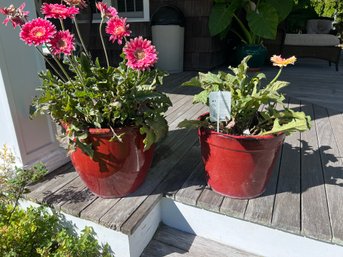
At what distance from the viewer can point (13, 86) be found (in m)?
1.30

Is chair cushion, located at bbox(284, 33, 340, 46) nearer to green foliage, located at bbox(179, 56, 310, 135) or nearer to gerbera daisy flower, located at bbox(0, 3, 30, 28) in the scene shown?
green foliage, located at bbox(179, 56, 310, 135)

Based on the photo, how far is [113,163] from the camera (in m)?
1.17

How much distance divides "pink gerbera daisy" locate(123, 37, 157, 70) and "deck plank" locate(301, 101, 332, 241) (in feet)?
2.99

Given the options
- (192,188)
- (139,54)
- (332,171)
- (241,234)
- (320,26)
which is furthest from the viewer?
(320,26)

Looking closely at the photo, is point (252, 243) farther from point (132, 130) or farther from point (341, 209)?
point (132, 130)

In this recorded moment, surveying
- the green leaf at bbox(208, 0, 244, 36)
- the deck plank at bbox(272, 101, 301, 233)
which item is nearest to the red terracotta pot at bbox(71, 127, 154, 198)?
the deck plank at bbox(272, 101, 301, 233)

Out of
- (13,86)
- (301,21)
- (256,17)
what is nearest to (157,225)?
(13,86)

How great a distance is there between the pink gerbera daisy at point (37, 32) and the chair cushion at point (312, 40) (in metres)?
4.43

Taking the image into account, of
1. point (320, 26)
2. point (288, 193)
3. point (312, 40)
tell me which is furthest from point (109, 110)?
point (320, 26)

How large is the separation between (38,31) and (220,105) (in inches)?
28.9

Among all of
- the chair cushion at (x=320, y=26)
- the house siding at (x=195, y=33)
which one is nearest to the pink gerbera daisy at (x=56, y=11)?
the house siding at (x=195, y=33)

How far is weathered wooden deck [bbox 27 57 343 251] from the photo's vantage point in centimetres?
115

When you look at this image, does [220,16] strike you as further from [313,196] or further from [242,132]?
[313,196]

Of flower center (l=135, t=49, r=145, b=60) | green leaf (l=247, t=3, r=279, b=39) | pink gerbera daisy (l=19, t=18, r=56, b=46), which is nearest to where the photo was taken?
pink gerbera daisy (l=19, t=18, r=56, b=46)
